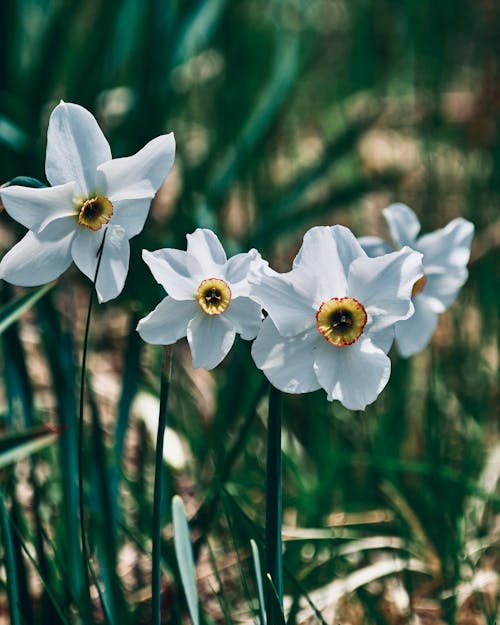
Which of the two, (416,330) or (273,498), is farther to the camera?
(416,330)

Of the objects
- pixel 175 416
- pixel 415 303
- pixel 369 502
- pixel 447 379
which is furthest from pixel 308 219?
pixel 415 303

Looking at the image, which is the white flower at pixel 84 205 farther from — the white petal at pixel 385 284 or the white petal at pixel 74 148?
the white petal at pixel 385 284

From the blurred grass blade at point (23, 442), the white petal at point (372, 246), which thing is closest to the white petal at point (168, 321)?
the white petal at point (372, 246)

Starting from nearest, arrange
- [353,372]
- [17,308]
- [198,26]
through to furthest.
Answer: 1. [353,372]
2. [17,308]
3. [198,26]

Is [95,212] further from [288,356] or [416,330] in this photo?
[416,330]

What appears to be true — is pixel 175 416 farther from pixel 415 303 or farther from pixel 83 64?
pixel 83 64

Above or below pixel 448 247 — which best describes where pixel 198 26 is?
above

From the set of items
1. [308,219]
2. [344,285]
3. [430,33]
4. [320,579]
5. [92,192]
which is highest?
[430,33]

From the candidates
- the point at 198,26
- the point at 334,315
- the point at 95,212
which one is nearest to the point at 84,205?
the point at 95,212
